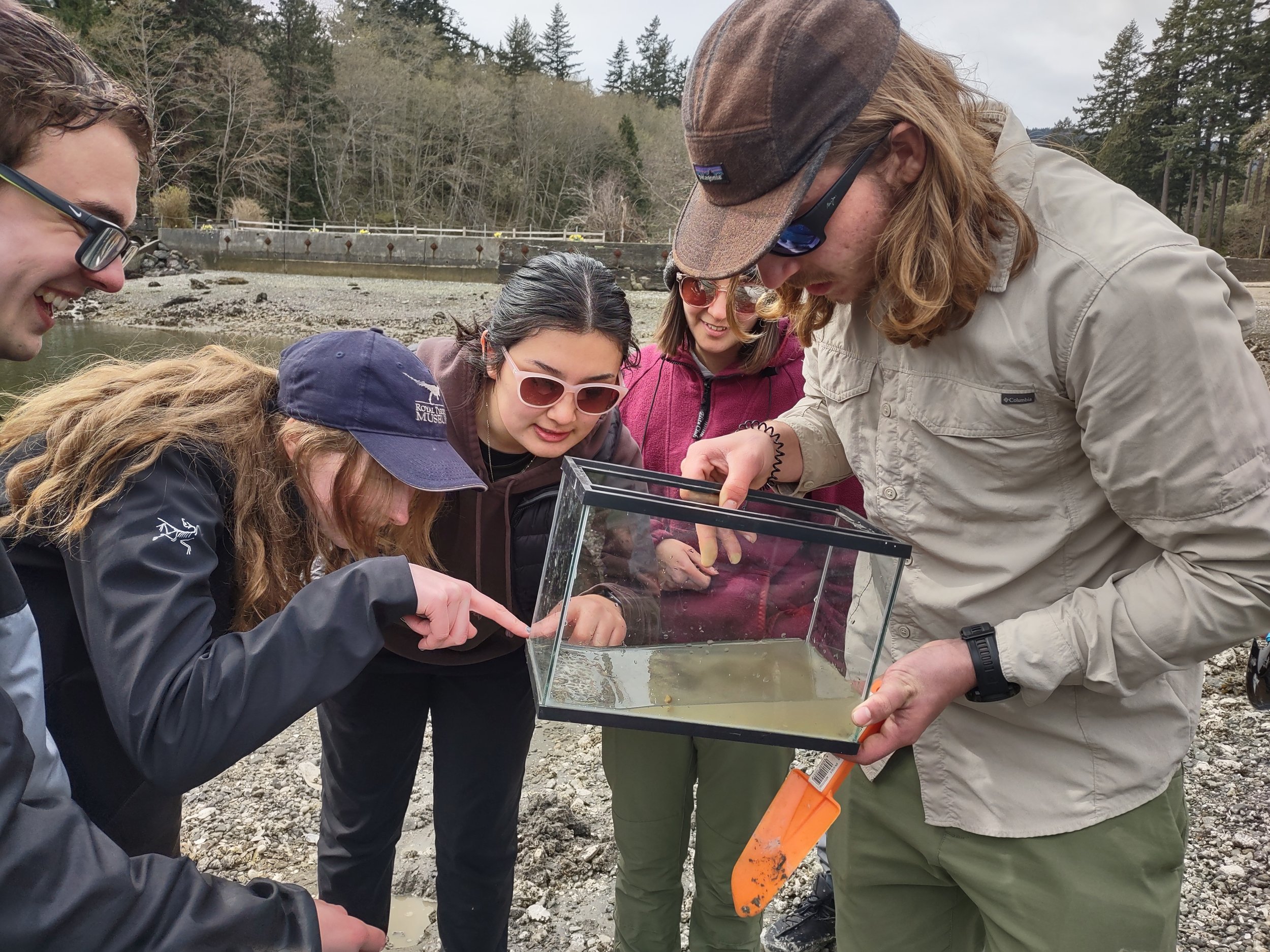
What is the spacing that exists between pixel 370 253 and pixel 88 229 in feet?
113

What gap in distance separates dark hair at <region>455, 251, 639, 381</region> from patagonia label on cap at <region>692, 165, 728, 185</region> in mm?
703

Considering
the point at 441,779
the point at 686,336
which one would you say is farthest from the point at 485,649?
the point at 686,336

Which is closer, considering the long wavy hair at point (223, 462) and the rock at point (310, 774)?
the long wavy hair at point (223, 462)

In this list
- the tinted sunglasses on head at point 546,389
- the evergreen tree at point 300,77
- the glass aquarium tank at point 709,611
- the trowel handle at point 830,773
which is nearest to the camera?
the glass aquarium tank at point 709,611

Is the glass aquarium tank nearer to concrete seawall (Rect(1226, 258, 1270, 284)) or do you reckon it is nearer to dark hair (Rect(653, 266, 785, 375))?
dark hair (Rect(653, 266, 785, 375))

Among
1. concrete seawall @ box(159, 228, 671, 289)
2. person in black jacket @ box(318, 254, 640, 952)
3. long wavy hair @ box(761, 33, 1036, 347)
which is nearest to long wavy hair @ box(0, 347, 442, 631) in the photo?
person in black jacket @ box(318, 254, 640, 952)

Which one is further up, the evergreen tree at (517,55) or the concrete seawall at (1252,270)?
the evergreen tree at (517,55)

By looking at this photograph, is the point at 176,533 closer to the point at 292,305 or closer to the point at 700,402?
the point at 700,402

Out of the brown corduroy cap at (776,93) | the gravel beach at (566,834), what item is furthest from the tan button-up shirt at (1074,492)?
the gravel beach at (566,834)

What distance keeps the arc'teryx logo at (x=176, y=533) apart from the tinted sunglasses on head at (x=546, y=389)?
0.84 meters

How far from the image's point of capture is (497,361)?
2.22 m

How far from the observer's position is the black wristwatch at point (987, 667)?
1.42 meters

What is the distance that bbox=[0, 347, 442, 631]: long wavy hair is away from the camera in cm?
150

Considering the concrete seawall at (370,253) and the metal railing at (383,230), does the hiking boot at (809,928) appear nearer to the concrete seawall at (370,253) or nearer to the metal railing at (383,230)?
the concrete seawall at (370,253)
